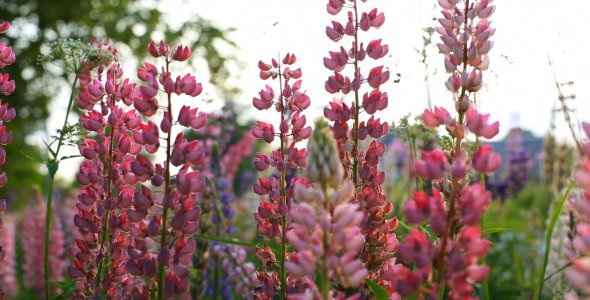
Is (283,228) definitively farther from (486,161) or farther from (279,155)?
(486,161)

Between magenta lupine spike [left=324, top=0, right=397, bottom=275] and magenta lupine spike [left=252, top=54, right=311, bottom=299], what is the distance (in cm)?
11

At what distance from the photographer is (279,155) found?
189cm

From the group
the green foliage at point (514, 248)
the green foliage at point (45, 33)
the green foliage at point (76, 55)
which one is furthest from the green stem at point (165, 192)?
the green foliage at point (45, 33)

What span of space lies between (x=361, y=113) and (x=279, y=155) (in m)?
0.27

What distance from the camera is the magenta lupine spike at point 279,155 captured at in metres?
1.79

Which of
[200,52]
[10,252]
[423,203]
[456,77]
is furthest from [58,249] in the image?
[200,52]

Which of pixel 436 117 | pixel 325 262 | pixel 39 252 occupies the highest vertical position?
pixel 436 117

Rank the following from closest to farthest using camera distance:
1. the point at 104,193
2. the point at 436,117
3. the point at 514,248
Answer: the point at 436,117
the point at 104,193
the point at 514,248

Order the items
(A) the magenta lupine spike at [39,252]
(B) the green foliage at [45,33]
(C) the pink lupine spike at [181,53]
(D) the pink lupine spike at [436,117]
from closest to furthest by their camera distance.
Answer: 1. (D) the pink lupine spike at [436,117]
2. (C) the pink lupine spike at [181,53]
3. (A) the magenta lupine spike at [39,252]
4. (B) the green foliage at [45,33]

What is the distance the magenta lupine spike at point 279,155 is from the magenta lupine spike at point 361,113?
11 cm

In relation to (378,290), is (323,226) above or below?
above

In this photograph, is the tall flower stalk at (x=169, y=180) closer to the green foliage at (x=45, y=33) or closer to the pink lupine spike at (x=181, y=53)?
the pink lupine spike at (x=181, y=53)

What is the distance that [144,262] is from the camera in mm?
1513

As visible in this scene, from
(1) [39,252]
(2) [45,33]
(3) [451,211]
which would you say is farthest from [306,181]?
(2) [45,33]
